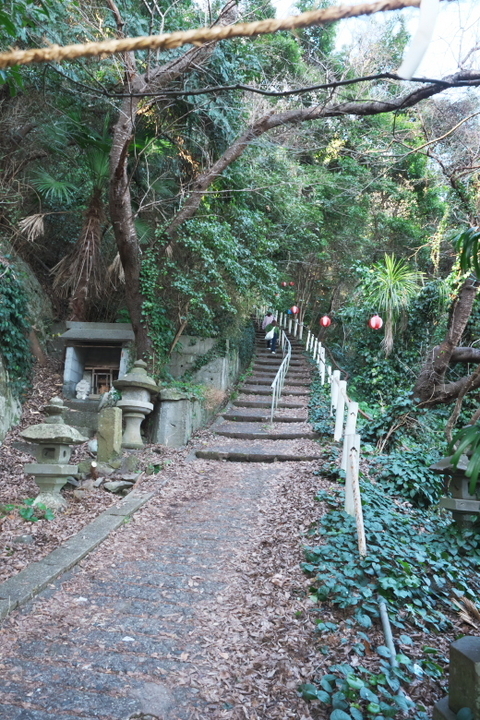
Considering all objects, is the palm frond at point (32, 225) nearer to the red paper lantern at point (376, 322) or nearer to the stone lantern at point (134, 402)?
the stone lantern at point (134, 402)

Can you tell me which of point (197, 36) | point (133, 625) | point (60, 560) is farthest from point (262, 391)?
point (197, 36)

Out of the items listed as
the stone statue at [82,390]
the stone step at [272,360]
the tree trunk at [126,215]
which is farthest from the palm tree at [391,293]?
the stone statue at [82,390]

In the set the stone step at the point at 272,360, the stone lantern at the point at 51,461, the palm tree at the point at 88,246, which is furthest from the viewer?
the stone step at the point at 272,360

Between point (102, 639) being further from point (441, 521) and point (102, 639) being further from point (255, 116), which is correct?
point (255, 116)

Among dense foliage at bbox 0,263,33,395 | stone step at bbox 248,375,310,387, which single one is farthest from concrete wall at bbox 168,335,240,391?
dense foliage at bbox 0,263,33,395

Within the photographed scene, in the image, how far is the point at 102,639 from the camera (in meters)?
3.27

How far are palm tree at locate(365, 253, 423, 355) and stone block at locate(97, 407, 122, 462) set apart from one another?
738 centimetres

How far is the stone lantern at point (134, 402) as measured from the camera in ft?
25.6

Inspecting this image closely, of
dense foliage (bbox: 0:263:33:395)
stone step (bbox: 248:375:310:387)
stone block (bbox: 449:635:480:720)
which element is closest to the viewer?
stone block (bbox: 449:635:480:720)

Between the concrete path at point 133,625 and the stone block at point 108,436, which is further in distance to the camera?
the stone block at point 108,436

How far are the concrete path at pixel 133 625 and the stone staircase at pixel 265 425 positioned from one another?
88.2 inches

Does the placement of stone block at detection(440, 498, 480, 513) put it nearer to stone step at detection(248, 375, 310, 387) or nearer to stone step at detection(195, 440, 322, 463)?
stone step at detection(195, 440, 322, 463)

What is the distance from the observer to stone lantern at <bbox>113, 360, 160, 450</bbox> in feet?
25.6

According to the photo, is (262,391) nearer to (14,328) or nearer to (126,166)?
(14,328)
